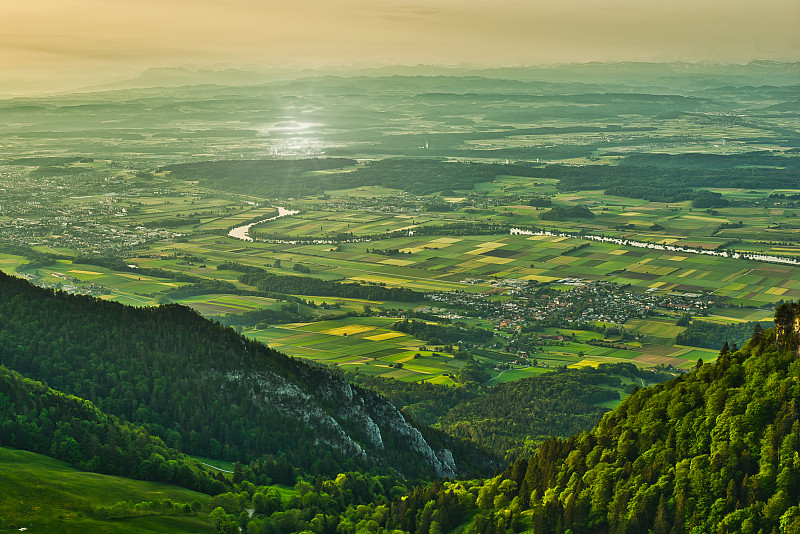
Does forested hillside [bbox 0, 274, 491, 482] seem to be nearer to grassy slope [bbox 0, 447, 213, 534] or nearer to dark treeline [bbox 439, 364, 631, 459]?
dark treeline [bbox 439, 364, 631, 459]

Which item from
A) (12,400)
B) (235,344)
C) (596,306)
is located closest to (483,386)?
(235,344)

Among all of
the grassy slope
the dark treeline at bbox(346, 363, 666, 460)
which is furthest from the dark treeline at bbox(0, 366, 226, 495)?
the dark treeline at bbox(346, 363, 666, 460)

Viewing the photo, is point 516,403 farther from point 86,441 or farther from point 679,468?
point 679,468

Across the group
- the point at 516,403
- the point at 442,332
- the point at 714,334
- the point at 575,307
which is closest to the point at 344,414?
the point at 516,403

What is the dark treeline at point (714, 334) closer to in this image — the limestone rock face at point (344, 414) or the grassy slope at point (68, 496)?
the limestone rock face at point (344, 414)

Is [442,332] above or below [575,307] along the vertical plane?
below

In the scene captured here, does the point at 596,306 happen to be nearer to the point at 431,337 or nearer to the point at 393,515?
the point at 431,337
